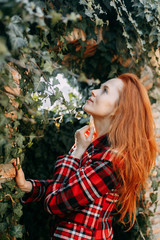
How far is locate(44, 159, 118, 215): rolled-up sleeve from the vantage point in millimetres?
1114

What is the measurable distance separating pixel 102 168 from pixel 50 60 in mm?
602

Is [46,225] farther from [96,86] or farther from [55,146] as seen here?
[96,86]

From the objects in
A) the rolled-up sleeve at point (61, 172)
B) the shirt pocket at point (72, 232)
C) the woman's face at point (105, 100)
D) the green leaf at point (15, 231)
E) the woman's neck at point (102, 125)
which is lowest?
the shirt pocket at point (72, 232)

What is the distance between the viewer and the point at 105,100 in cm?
131

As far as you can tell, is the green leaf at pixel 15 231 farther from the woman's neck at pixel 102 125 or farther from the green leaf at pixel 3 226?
the woman's neck at pixel 102 125

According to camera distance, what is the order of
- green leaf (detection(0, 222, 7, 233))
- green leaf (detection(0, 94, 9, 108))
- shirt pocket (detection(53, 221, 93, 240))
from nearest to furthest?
green leaf (detection(0, 94, 9, 108)) → green leaf (detection(0, 222, 7, 233)) → shirt pocket (detection(53, 221, 93, 240))

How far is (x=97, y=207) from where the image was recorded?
1215 mm

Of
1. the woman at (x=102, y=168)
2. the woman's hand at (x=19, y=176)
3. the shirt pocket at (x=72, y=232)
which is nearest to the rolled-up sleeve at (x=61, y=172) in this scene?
the woman at (x=102, y=168)

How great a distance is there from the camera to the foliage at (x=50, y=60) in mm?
933

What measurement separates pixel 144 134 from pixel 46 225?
1820mm

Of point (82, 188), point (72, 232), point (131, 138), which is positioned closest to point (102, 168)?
point (82, 188)

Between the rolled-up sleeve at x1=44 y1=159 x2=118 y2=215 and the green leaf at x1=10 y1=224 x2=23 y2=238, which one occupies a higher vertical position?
the rolled-up sleeve at x1=44 y1=159 x2=118 y2=215

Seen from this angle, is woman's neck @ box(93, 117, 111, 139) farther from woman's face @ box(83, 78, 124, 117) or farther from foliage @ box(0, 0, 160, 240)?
foliage @ box(0, 0, 160, 240)

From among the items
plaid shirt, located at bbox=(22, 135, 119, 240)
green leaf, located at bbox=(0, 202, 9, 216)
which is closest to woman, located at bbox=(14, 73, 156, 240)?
plaid shirt, located at bbox=(22, 135, 119, 240)
